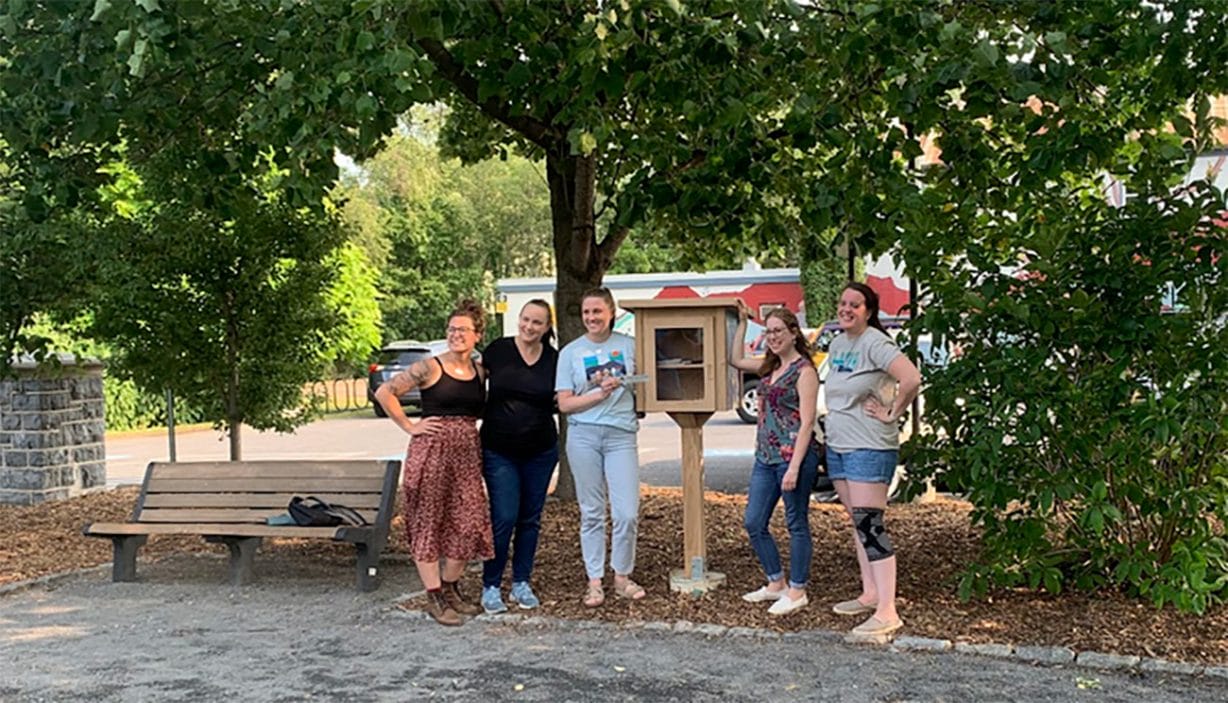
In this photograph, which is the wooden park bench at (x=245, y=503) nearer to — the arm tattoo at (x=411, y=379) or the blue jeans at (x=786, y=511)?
the arm tattoo at (x=411, y=379)

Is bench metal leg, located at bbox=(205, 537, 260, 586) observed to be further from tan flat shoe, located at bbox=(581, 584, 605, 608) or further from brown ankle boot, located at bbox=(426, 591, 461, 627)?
tan flat shoe, located at bbox=(581, 584, 605, 608)

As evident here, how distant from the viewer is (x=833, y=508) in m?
9.32

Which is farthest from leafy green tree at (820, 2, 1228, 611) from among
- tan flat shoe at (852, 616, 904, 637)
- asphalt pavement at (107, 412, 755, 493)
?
asphalt pavement at (107, 412, 755, 493)

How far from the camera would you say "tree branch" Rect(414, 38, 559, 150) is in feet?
25.6

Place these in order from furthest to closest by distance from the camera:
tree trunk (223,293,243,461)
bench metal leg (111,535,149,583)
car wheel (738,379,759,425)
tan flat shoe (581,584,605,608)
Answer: car wheel (738,379,759,425), tree trunk (223,293,243,461), bench metal leg (111,535,149,583), tan flat shoe (581,584,605,608)

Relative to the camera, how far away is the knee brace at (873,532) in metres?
5.56

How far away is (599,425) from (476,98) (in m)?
3.05

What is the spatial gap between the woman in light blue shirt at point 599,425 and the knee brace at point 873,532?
1184 mm

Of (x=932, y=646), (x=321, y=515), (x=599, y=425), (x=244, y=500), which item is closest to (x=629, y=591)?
(x=599, y=425)

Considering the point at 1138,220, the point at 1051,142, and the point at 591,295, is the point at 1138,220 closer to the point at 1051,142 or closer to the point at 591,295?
the point at 1051,142

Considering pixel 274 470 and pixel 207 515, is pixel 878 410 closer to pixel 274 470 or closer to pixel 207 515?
pixel 274 470

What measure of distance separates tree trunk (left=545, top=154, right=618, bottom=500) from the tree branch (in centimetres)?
50

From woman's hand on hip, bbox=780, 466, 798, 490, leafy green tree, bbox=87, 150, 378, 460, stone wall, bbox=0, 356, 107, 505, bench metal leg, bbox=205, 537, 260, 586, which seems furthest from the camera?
stone wall, bbox=0, 356, 107, 505

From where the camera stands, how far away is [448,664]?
17.1ft
